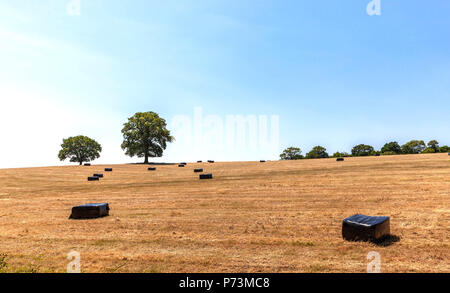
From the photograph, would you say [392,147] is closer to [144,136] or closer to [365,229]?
[144,136]

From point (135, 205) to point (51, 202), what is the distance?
6470 mm

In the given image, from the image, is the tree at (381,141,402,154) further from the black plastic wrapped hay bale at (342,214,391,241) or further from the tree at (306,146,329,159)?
the black plastic wrapped hay bale at (342,214,391,241)

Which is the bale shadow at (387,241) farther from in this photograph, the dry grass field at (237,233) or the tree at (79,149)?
the tree at (79,149)

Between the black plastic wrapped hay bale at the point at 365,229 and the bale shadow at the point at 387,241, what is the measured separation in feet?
0.21

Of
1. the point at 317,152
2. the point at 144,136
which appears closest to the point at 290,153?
the point at 317,152

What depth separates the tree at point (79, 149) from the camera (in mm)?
78188

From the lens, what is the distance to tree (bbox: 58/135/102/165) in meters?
78.2

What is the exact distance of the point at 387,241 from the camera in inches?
304

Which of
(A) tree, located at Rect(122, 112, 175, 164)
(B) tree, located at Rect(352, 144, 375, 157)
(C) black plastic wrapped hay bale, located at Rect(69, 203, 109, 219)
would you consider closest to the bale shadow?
(C) black plastic wrapped hay bale, located at Rect(69, 203, 109, 219)

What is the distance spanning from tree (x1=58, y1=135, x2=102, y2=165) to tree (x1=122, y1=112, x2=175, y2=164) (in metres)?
20.3

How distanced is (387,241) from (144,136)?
66.9 meters

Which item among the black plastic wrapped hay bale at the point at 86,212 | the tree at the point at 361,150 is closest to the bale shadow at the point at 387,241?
the black plastic wrapped hay bale at the point at 86,212
